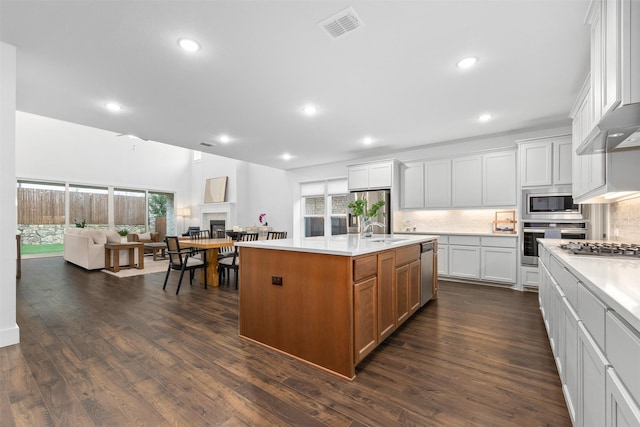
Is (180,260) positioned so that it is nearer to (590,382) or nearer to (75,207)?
(590,382)

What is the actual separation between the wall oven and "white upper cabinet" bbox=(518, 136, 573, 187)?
1.99ft

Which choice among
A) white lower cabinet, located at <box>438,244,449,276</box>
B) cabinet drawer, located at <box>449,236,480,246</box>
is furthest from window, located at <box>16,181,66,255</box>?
cabinet drawer, located at <box>449,236,480,246</box>

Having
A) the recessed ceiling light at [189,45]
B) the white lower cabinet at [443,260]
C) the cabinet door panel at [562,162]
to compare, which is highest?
the recessed ceiling light at [189,45]

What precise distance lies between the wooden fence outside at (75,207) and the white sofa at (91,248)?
8.31 feet

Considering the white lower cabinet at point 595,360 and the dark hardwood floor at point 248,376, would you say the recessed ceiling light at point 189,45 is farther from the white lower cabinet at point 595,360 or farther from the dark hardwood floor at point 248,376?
the white lower cabinet at point 595,360

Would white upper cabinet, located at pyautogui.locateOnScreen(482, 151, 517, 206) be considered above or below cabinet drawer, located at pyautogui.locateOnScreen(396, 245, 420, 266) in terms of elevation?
above

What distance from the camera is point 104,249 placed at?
236 inches

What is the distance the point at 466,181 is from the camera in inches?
199

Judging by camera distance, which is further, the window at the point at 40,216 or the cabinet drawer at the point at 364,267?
the window at the point at 40,216

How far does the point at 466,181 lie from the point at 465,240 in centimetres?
107

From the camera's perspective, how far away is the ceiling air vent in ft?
6.57

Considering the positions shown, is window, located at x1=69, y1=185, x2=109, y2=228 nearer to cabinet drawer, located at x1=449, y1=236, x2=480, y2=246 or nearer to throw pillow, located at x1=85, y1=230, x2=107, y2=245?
throw pillow, located at x1=85, y1=230, x2=107, y2=245

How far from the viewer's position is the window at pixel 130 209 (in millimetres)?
9332

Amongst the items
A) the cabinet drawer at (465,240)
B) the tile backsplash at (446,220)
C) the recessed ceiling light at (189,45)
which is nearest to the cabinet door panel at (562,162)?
the tile backsplash at (446,220)
